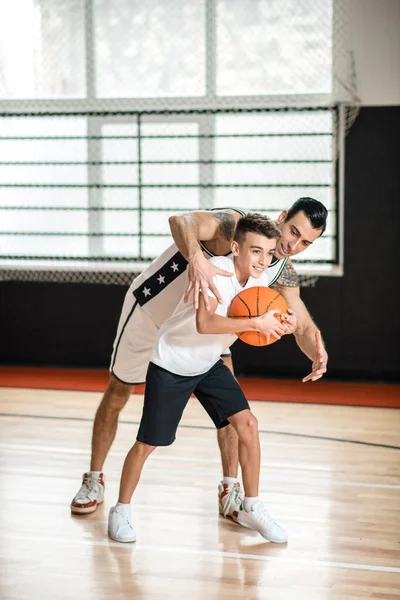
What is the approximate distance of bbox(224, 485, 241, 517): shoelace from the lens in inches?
146

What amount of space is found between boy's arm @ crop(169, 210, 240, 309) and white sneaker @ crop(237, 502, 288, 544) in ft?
3.09

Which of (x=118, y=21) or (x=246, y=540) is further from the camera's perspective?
(x=118, y=21)

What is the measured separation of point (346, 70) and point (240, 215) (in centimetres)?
366

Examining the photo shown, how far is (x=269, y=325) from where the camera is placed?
298cm

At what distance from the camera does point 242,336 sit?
3152mm

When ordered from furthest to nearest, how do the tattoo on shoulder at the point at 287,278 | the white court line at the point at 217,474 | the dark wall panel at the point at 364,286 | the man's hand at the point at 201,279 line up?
1. the dark wall panel at the point at 364,286
2. the white court line at the point at 217,474
3. the tattoo on shoulder at the point at 287,278
4. the man's hand at the point at 201,279

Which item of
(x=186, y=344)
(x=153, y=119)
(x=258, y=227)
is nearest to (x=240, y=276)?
(x=258, y=227)

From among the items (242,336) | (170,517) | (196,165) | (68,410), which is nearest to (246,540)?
(170,517)

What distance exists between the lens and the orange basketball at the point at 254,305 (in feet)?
10.1

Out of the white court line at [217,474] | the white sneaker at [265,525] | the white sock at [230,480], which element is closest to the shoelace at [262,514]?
the white sneaker at [265,525]

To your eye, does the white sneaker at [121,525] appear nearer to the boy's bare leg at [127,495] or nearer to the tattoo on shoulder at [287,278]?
the boy's bare leg at [127,495]

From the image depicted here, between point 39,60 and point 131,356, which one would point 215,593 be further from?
point 39,60

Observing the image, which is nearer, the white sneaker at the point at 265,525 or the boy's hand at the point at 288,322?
the boy's hand at the point at 288,322

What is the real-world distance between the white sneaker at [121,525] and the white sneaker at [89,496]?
273mm
